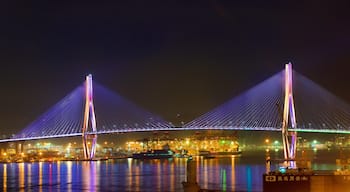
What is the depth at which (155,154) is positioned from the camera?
96000 millimetres

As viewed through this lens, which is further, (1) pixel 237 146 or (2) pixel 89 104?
(1) pixel 237 146

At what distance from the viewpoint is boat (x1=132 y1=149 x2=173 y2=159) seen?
9447cm

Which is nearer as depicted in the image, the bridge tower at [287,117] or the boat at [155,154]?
the bridge tower at [287,117]

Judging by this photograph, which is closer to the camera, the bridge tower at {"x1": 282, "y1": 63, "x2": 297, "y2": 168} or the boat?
the bridge tower at {"x1": 282, "y1": 63, "x2": 297, "y2": 168}

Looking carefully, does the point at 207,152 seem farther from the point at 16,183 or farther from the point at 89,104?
the point at 16,183

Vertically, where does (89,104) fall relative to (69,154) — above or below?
above

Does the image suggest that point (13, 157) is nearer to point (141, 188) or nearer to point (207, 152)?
point (207, 152)

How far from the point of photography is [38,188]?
109ft

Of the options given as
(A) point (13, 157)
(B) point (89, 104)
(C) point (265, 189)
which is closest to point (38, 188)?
(C) point (265, 189)

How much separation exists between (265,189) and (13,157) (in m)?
71.5

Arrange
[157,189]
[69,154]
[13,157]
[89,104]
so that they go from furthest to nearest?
[69,154]
[13,157]
[89,104]
[157,189]

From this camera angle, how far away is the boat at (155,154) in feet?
310

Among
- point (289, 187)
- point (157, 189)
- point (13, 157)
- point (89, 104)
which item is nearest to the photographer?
point (289, 187)

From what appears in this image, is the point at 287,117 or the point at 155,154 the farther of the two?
the point at 155,154
